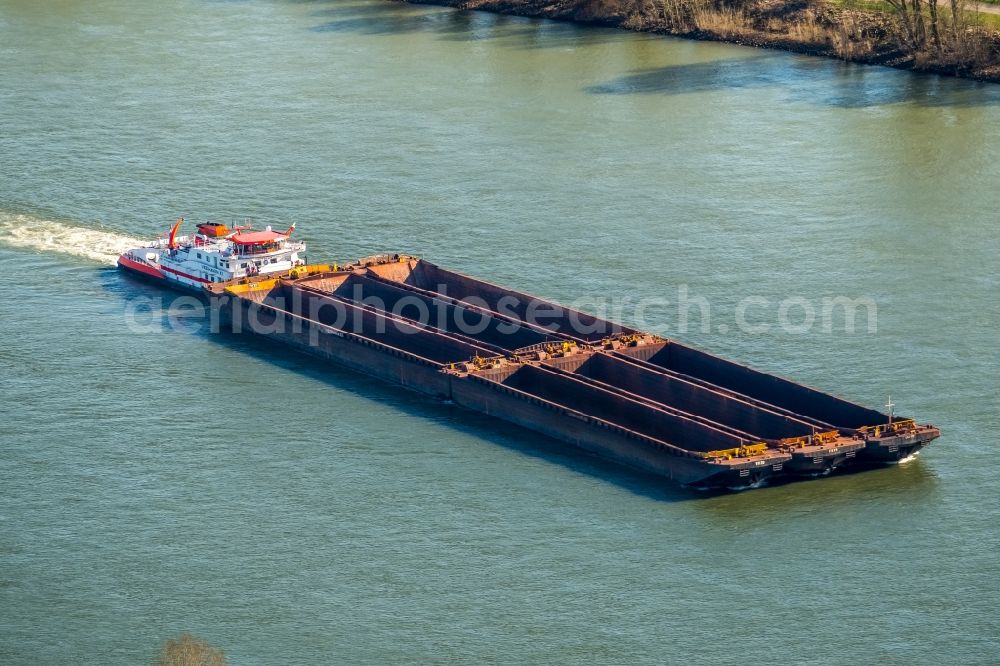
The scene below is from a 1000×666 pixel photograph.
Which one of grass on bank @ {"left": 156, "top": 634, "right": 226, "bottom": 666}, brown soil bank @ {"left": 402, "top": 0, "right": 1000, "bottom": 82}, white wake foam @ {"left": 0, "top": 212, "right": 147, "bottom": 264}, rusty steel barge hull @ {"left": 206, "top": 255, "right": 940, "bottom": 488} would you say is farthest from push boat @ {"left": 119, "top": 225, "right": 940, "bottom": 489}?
brown soil bank @ {"left": 402, "top": 0, "right": 1000, "bottom": 82}

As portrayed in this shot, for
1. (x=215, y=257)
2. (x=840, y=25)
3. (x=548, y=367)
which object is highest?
(x=840, y=25)

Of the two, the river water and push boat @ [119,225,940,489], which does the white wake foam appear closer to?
the river water

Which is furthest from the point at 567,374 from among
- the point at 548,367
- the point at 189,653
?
the point at 189,653

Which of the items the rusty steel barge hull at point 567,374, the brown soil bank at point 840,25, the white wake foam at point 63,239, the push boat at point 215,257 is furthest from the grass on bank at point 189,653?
the brown soil bank at point 840,25

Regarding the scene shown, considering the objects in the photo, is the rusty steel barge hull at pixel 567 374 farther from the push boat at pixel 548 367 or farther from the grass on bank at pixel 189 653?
the grass on bank at pixel 189 653

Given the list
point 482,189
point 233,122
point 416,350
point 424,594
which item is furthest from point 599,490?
point 233,122

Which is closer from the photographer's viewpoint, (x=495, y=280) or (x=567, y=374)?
(x=567, y=374)

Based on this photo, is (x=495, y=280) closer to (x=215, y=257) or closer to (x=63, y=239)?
(x=215, y=257)
